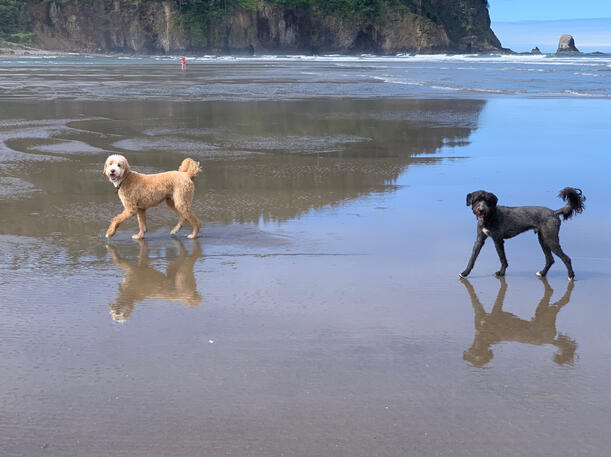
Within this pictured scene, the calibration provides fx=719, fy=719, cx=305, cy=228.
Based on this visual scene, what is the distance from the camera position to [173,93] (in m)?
25.9

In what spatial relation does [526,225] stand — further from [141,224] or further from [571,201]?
[141,224]

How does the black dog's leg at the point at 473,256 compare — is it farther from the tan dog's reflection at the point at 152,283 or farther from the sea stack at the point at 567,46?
the sea stack at the point at 567,46

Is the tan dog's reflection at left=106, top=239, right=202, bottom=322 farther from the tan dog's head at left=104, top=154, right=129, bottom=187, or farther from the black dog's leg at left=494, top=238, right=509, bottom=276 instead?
the black dog's leg at left=494, top=238, right=509, bottom=276

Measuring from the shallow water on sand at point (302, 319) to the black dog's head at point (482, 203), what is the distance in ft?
1.89

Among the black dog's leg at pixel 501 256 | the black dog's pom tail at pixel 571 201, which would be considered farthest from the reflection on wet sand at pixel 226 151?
the black dog's pom tail at pixel 571 201

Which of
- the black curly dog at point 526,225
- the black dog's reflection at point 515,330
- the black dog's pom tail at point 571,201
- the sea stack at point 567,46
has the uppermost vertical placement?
the sea stack at point 567,46

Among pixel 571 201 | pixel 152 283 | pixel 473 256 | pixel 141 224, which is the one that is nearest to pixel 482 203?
pixel 473 256

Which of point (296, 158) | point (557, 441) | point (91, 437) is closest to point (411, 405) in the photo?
point (557, 441)

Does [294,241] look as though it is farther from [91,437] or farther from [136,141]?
[136,141]

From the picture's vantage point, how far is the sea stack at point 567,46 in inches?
5620

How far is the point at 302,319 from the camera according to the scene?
5059 mm

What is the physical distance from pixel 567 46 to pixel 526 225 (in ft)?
494

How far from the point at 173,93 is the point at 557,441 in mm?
23930

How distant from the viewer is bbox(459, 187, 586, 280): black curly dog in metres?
6.12
